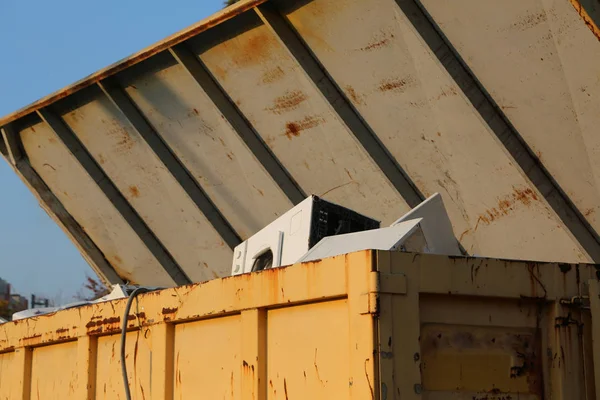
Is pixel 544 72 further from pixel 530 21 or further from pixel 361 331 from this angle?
pixel 361 331

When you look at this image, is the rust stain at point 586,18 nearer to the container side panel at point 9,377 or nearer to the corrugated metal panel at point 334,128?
the corrugated metal panel at point 334,128

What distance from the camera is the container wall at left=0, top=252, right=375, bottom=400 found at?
9.80 feet


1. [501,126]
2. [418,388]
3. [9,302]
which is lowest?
[418,388]

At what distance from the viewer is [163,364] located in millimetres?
3848

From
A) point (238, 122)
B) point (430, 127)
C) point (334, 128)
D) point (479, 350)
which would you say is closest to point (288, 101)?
point (334, 128)

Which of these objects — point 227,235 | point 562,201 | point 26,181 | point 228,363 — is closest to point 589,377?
point 228,363

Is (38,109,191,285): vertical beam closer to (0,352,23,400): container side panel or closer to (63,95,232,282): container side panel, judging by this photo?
(63,95,232,282): container side panel

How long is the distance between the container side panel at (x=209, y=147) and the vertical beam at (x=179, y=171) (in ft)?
0.23

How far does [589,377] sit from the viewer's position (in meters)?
3.17

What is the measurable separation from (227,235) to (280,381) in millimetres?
4209

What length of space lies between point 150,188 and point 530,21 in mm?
3777

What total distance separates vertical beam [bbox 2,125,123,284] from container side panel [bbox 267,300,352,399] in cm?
541

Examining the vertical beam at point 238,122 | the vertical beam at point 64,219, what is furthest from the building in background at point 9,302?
the vertical beam at point 238,122

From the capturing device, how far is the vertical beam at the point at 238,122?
6684 mm
